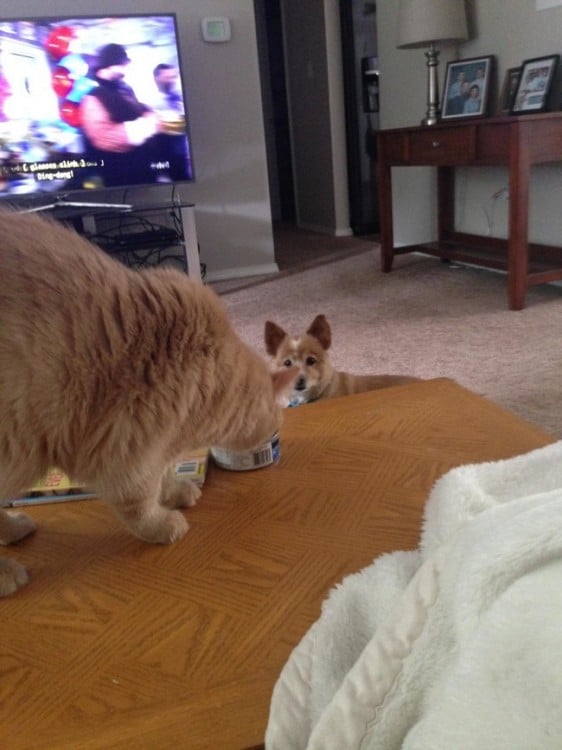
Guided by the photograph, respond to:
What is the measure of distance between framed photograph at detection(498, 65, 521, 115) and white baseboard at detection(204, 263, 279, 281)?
64.5 inches

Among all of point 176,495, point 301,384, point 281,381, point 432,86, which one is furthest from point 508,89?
point 176,495

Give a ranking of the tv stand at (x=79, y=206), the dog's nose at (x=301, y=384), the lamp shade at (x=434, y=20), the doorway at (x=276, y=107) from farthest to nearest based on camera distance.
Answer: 1. the doorway at (x=276, y=107)
2. the tv stand at (x=79, y=206)
3. the lamp shade at (x=434, y=20)
4. the dog's nose at (x=301, y=384)

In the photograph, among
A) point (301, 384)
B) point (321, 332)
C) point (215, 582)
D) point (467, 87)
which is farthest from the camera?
point (467, 87)

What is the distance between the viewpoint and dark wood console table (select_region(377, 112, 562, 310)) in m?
2.57

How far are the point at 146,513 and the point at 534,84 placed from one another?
2893 mm

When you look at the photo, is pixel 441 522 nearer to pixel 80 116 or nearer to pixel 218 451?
pixel 218 451

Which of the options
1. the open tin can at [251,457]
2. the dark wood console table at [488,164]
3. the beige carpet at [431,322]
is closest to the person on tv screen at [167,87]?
the beige carpet at [431,322]

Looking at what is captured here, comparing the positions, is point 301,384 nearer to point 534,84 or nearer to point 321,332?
point 321,332

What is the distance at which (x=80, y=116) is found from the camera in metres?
3.20

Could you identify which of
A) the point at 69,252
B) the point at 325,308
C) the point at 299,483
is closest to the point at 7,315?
the point at 69,252

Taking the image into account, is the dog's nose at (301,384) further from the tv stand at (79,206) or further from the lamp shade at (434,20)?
the lamp shade at (434,20)

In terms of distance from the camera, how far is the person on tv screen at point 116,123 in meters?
3.16

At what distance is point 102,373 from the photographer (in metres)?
0.74

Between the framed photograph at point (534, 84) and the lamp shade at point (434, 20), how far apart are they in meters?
0.43
